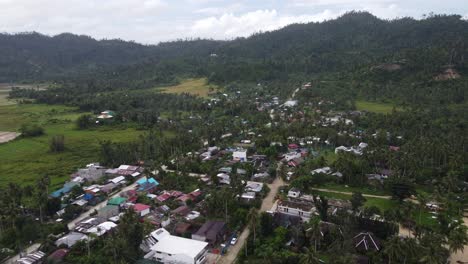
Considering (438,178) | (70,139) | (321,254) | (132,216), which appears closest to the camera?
(321,254)

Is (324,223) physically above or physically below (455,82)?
below

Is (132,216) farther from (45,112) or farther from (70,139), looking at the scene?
(45,112)

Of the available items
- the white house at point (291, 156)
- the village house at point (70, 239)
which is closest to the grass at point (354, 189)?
the white house at point (291, 156)

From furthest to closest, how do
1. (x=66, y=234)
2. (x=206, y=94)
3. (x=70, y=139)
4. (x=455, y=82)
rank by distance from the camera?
(x=206, y=94) < (x=455, y=82) < (x=70, y=139) < (x=66, y=234)

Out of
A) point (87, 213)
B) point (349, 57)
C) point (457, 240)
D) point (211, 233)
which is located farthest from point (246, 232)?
point (349, 57)

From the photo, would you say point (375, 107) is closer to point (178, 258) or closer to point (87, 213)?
point (87, 213)

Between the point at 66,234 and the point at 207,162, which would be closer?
the point at 66,234

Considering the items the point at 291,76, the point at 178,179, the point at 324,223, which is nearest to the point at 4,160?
the point at 178,179
